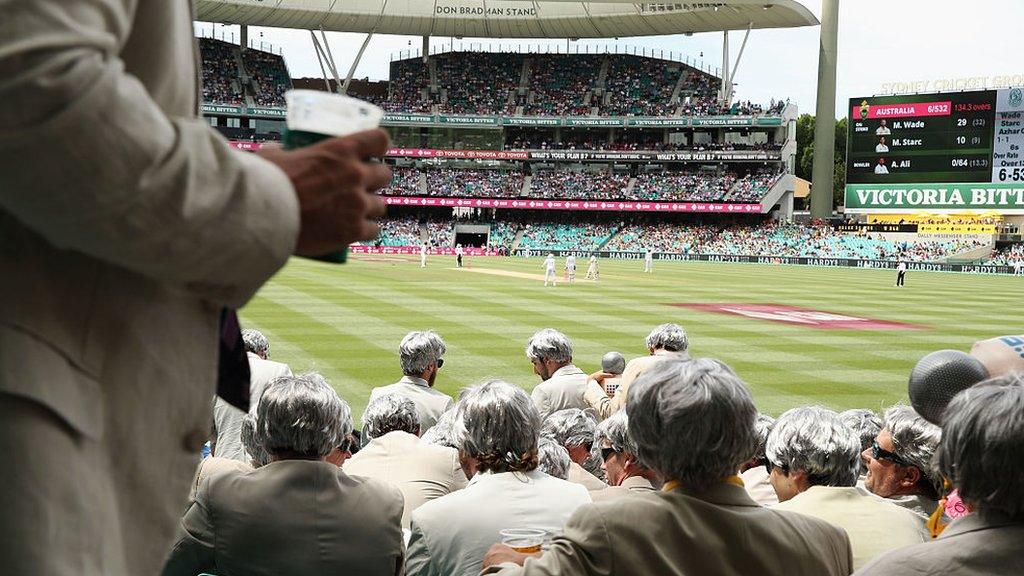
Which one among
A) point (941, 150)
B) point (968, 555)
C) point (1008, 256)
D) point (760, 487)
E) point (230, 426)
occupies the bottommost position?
point (1008, 256)

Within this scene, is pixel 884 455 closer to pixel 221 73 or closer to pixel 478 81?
pixel 221 73

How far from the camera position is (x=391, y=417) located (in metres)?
5.66

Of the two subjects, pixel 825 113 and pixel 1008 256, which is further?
pixel 825 113

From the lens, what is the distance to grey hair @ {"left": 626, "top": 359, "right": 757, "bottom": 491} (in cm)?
284

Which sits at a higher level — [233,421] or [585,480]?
[585,480]

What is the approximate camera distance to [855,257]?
6138cm

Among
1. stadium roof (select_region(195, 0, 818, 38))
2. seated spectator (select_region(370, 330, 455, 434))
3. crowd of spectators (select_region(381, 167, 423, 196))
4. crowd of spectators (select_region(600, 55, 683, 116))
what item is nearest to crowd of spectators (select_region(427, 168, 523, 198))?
crowd of spectators (select_region(381, 167, 423, 196))

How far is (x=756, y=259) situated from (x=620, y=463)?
202 ft

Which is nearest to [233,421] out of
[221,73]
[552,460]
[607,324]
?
[552,460]

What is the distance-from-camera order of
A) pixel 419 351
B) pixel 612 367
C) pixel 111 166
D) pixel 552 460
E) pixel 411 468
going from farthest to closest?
pixel 612 367 → pixel 419 351 → pixel 411 468 → pixel 552 460 → pixel 111 166

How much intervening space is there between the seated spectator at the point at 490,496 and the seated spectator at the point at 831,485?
973mm

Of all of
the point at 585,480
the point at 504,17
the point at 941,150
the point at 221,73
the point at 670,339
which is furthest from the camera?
the point at 221,73

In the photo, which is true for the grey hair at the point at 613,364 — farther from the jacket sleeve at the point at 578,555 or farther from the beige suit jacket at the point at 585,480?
the jacket sleeve at the point at 578,555

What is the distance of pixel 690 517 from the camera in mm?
2760
